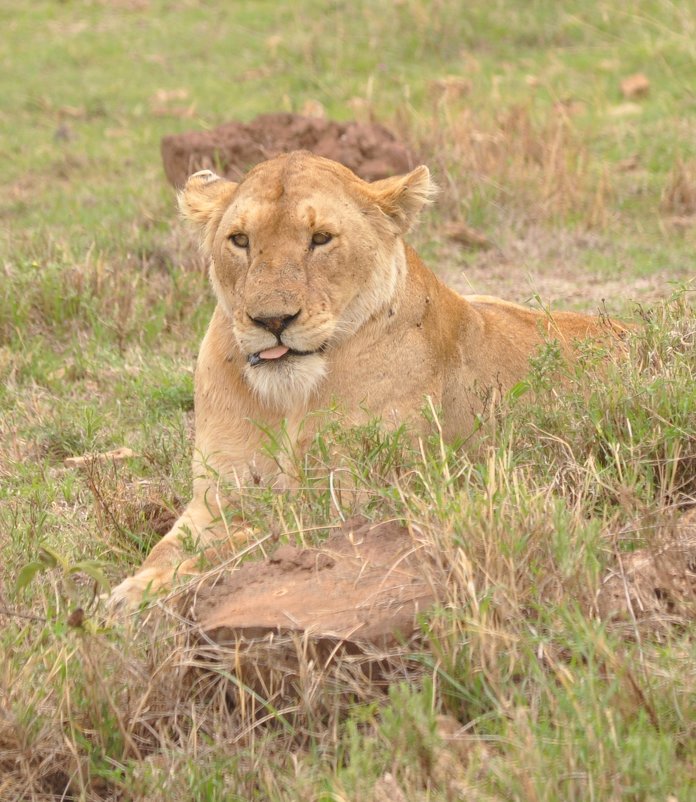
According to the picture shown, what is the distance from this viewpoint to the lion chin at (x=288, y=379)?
12.6ft

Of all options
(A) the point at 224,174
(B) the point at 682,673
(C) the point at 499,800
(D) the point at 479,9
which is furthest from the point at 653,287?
(D) the point at 479,9

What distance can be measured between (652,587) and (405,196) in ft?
5.10

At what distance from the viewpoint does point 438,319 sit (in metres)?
4.30

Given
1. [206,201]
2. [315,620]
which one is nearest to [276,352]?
[206,201]

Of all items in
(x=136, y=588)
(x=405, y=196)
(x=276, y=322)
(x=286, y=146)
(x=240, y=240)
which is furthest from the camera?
(x=286, y=146)

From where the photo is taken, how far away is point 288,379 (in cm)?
384

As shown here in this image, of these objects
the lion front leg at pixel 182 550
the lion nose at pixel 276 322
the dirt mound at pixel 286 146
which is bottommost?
the dirt mound at pixel 286 146

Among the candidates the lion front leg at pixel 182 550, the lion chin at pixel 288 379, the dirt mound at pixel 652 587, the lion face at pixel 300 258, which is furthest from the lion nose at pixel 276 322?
the dirt mound at pixel 652 587

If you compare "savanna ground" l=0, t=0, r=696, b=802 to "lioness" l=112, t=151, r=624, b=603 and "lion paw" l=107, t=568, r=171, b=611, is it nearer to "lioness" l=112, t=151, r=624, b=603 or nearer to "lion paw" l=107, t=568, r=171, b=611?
"lion paw" l=107, t=568, r=171, b=611

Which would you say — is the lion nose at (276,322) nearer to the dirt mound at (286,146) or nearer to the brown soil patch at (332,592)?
the brown soil patch at (332,592)

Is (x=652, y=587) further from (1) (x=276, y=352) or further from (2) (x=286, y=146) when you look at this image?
(2) (x=286, y=146)

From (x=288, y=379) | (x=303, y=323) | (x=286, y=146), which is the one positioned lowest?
(x=286, y=146)

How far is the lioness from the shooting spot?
3.79 metres

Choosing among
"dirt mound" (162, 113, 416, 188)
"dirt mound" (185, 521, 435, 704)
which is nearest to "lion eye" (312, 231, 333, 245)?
"dirt mound" (185, 521, 435, 704)
